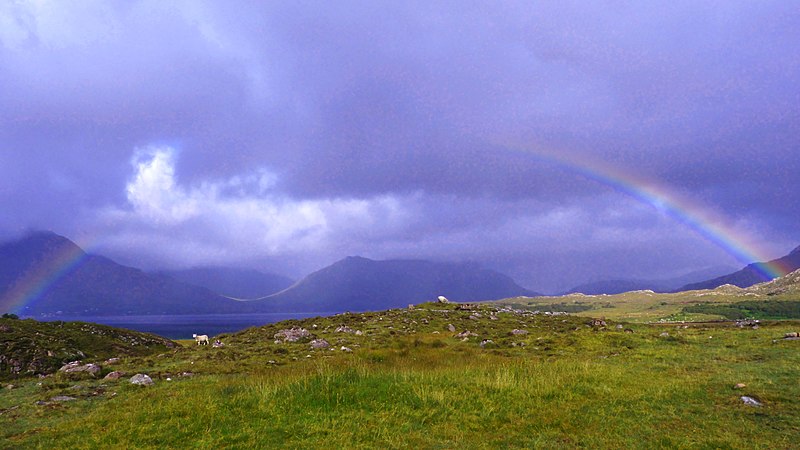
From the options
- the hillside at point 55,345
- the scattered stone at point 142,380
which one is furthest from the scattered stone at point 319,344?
the hillside at point 55,345

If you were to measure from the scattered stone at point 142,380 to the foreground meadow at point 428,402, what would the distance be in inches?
16.7

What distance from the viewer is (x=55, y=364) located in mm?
27234

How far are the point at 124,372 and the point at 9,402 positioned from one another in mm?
4760

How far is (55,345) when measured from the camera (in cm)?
3003

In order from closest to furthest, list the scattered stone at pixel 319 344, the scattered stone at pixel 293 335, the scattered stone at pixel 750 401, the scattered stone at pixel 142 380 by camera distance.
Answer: the scattered stone at pixel 750 401 → the scattered stone at pixel 142 380 → the scattered stone at pixel 319 344 → the scattered stone at pixel 293 335

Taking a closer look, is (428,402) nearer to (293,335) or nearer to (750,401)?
(750,401)

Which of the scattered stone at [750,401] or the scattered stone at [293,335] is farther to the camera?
the scattered stone at [293,335]

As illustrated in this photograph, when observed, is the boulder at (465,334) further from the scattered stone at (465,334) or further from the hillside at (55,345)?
the hillside at (55,345)

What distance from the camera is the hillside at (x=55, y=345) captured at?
26497mm

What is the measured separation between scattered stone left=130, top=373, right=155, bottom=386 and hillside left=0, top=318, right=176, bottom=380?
1272 centimetres

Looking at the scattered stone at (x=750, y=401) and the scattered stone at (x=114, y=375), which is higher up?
the scattered stone at (x=114, y=375)

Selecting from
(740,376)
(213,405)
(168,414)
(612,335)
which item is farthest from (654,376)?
(168,414)

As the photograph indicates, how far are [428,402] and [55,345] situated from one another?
30.0 meters

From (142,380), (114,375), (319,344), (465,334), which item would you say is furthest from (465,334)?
(114,375)
